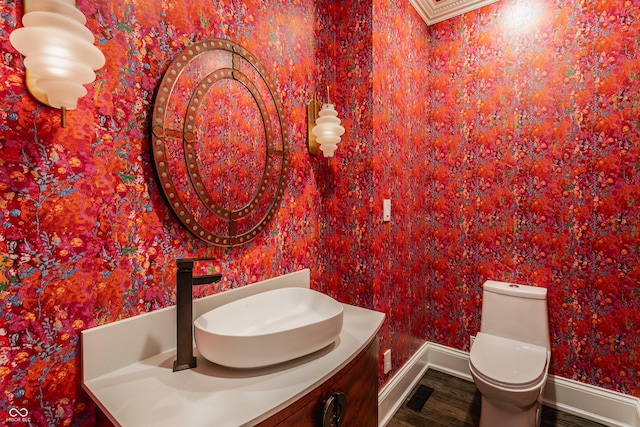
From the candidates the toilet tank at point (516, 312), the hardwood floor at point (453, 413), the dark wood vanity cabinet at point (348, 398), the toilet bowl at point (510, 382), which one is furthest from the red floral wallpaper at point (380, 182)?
the dark wood vanity cabinet at point (348, 398)

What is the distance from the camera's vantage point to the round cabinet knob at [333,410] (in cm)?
90

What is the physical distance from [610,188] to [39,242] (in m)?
2.69

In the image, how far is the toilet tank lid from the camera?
187 cm

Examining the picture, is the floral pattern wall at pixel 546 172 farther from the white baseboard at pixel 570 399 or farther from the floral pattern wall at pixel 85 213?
the floral pattern wall at pixel 85 213

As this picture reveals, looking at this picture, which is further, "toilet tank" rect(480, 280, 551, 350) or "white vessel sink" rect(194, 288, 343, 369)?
"toilet tank" rect(480, 280, 551, 350)

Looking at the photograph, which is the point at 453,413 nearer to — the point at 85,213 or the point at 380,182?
the point at 380,182

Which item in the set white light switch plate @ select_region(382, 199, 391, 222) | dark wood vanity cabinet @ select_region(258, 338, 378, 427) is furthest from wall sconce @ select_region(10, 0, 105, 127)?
white light switch plate @ select_region(382, 199, 391, 222)

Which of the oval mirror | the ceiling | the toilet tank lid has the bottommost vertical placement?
the toilet tank lid

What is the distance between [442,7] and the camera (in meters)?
2.26

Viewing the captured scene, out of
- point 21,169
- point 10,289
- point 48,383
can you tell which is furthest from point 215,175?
point 48,383

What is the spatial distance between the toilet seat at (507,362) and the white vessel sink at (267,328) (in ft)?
3.23

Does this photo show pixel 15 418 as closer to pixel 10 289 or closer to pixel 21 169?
pixel 10 289

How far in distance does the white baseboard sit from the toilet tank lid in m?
0.57

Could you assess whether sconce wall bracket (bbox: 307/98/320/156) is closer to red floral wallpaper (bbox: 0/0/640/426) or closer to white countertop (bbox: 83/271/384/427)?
red floral wallpaper (bbox: 0/0/640/426)
